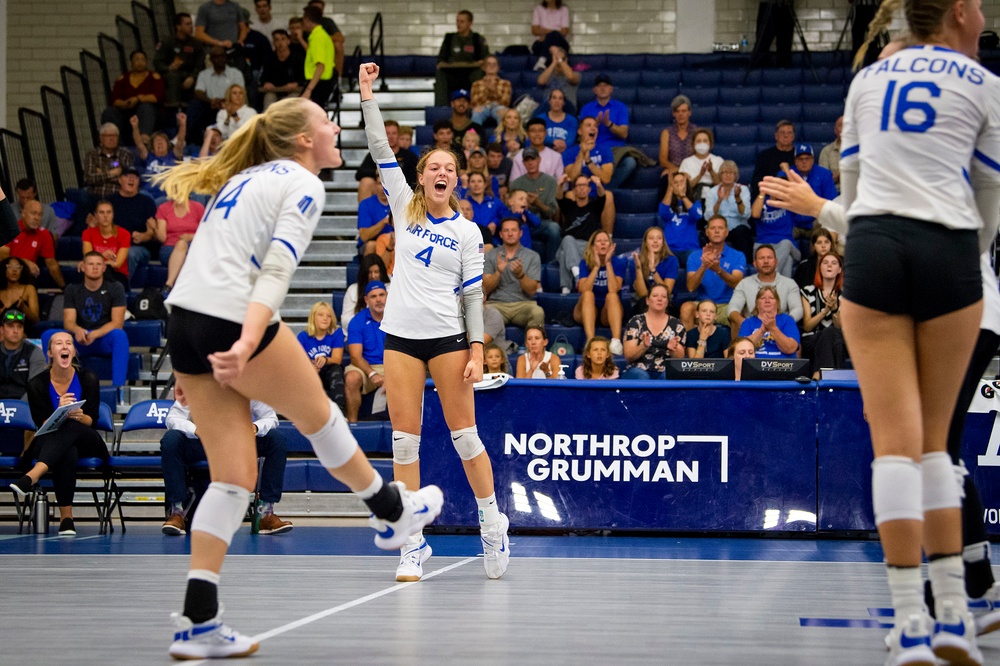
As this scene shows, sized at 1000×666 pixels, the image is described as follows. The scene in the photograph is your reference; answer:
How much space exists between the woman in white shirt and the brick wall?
4.37 meters

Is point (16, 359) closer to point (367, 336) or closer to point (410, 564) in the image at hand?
point (367, 336)

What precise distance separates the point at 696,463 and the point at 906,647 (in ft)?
17.7

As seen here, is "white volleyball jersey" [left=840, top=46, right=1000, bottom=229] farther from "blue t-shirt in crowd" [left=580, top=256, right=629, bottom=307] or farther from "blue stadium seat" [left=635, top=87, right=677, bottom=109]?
"blue stadium seat" [left=635, top=87, right=677, bottom=109]

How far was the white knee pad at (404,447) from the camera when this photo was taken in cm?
591

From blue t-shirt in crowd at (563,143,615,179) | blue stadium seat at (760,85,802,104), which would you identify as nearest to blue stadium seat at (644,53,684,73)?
blue stadium seat at (760,85,802,104)

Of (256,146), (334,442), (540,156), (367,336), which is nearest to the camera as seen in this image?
(334,442)

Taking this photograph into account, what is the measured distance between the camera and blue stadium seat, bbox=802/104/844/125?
14781 mm

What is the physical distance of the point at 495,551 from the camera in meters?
5.71

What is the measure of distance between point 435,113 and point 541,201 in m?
3.03

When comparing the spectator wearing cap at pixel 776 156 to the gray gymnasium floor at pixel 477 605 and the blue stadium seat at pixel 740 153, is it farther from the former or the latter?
the gray gymnasium floor at pixel 477 605

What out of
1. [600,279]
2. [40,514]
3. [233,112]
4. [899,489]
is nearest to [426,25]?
[233,112]

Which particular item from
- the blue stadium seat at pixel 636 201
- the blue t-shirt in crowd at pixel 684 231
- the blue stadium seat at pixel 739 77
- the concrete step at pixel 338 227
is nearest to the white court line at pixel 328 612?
the blue t-shirt in crowd at pixel 684 231

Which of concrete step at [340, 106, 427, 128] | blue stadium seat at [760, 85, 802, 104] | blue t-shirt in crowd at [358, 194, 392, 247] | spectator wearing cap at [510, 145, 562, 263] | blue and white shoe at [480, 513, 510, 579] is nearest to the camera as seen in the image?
blue and white shoe at [480, 513, 510, 579]

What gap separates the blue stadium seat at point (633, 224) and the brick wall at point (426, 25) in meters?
5.65
